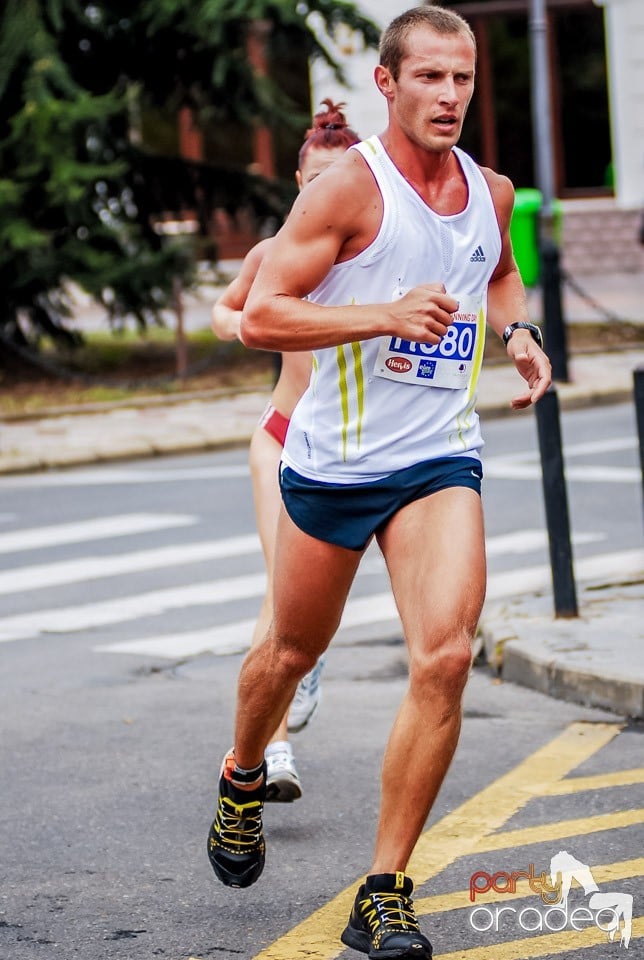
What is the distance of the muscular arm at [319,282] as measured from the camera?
362cm

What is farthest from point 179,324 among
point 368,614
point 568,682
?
point 568,682

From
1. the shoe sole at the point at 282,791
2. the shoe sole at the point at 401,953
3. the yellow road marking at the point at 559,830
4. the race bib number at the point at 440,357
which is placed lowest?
the yellow road marking at the point at 559,830

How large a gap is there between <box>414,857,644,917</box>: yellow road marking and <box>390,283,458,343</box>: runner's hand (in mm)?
1334

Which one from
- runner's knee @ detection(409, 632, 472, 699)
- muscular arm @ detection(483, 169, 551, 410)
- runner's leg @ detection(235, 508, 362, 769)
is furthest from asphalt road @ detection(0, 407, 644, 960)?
muscular arm @ detection(483, 169, 551, 410)

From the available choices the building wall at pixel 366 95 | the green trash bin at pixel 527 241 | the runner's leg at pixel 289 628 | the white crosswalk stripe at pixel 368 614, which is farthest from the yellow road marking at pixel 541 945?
the building wall at pixel 366 95

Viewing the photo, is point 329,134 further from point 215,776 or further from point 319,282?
point 215,776

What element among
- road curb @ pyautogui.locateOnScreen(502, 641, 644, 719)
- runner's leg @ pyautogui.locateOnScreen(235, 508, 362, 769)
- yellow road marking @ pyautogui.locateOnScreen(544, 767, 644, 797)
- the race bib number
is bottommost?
road curb @ pyautogui.locateOnScreen(502, 641, 644, 719)

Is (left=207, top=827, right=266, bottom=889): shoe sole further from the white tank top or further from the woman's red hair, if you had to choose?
the woman's red hair

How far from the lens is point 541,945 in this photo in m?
3.81

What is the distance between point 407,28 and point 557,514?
3.41 meters

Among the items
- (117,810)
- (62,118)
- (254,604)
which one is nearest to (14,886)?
(117,810)

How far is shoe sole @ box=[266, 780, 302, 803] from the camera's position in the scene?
15.9 feet

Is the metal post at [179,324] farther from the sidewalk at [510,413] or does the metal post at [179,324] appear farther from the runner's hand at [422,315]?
the runner's hand at [422,315]

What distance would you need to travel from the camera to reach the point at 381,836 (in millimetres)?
3762
